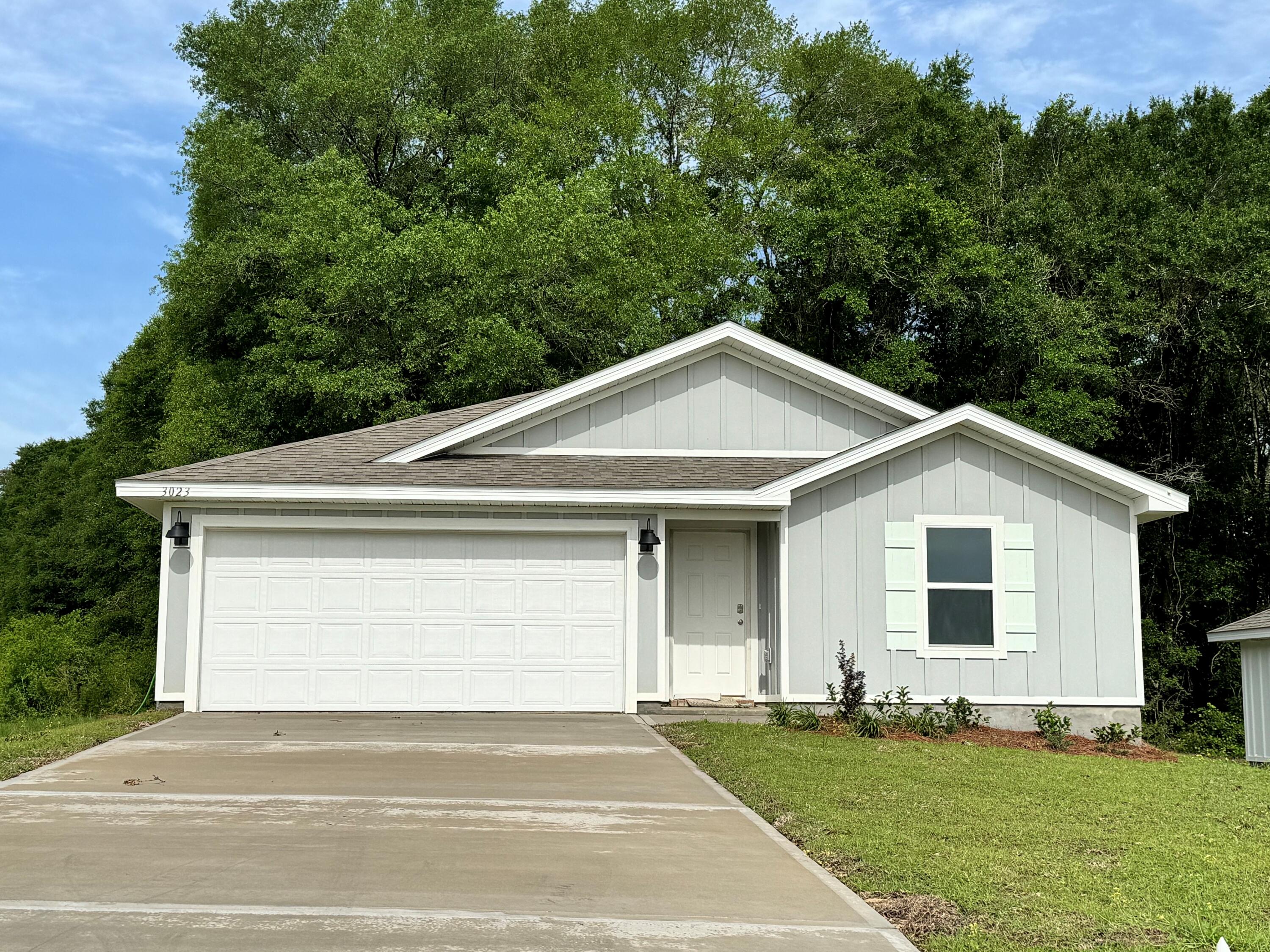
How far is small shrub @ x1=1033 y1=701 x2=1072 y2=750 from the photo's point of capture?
41.0 ft

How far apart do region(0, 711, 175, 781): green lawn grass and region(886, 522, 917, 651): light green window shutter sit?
27.1 ft

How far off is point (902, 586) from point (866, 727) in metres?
2.03

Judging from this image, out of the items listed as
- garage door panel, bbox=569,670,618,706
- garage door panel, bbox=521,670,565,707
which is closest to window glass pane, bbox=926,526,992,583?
garage door panel, bbox=569,670,618,706

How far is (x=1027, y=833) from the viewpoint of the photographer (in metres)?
A: 7.06

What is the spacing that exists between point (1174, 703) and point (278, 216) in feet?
74.3

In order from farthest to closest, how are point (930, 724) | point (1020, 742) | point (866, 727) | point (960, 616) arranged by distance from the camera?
point (960, 616) < point (930, 724) < point (1020, 742) < point (866, 727)

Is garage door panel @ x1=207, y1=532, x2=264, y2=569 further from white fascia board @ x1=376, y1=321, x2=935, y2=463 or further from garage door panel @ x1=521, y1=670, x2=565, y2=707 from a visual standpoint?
garage door panel @ x1=521, y1=670, x2=565, y2=707

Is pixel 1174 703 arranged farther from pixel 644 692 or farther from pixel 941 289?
pixel 644 692

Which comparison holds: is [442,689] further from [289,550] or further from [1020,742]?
[1020,742]

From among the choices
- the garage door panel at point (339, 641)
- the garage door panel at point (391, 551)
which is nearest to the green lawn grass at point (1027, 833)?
the garage door panel at point (391, 551)

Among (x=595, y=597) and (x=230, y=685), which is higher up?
(x=595, y=597)

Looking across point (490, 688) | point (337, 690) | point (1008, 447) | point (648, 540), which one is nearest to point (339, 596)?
point (337, 690)

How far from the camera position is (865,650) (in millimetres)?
13406

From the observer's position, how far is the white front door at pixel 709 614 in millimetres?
14578
